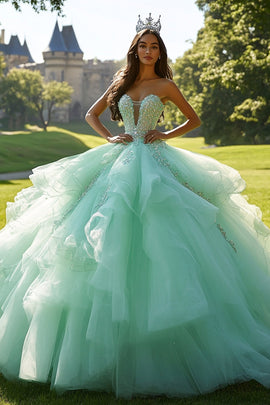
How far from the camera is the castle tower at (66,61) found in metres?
89.4

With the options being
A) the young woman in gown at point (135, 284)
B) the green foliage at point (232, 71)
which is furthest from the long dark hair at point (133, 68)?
the green foliage at point (232, 71)

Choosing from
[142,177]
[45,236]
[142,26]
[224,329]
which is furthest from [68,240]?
[142,26]

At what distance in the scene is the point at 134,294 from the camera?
122 inches

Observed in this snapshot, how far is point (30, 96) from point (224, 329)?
70.8 meters

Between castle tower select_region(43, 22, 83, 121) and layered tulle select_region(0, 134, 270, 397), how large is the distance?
87.5 m

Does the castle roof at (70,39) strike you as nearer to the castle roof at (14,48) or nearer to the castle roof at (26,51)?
the castle roof at (14,48)

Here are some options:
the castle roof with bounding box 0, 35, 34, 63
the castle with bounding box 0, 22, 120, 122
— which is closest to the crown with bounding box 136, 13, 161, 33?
the castle with bounding box 0, 22, 120, 122

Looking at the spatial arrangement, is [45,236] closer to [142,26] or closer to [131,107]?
[131,107]

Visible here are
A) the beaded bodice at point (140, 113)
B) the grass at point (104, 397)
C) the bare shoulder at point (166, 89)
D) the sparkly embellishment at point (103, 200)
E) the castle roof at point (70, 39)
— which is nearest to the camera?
the grass at point (104, 397)

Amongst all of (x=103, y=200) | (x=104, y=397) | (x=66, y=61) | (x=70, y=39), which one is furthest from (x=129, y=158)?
(x=70, y=39)

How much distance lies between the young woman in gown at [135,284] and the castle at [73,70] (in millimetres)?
86598

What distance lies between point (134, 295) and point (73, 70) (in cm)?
9087

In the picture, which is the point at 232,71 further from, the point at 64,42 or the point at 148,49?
the point at 64,42

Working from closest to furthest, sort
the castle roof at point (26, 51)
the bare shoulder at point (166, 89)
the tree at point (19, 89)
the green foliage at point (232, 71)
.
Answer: the bare shoulder at point (166, 89) < the green foliage at point (232, 71) < the tree at point (19, 89) < the castle roof at point (26, 51)
